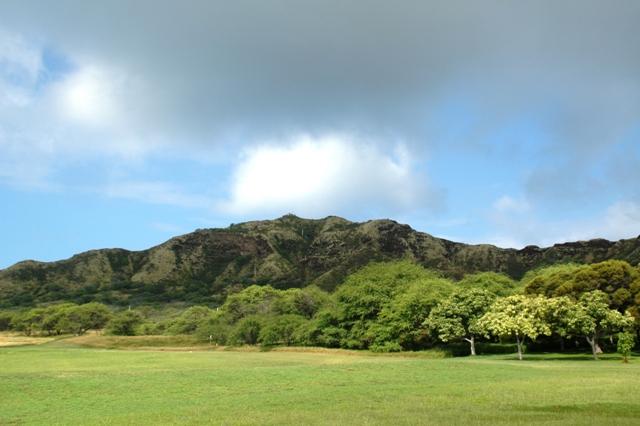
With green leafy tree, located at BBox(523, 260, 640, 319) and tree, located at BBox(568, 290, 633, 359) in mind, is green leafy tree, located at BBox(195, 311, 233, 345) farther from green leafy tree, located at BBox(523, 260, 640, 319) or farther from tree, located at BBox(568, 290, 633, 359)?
tree, located at BBox(568, 290, 633, 359)

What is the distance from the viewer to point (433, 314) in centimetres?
7362


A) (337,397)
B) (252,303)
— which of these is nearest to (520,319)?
(337,397)

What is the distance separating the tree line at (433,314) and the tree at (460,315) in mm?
130

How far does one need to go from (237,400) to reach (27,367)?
139ft

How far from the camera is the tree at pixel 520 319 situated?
5909 cm

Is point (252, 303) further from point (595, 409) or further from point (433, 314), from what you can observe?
point (595, 409)

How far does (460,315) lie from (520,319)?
1295cm

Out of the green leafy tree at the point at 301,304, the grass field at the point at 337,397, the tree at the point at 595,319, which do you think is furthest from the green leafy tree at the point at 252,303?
the grass field at the point at 337,397

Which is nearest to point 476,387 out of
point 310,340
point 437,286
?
point 437,286

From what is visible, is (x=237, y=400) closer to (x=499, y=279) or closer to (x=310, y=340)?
(x=310, y=340)

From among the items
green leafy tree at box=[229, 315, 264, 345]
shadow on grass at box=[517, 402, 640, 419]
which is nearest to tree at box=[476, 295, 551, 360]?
shadow on grass at box=[517, 402, 640, 419]

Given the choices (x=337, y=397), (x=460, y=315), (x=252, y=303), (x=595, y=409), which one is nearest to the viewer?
(x=595, y=409)

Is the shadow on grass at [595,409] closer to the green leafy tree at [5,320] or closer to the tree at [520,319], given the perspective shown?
the tree at [520,319]

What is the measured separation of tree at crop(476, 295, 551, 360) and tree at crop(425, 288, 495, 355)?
637cm
